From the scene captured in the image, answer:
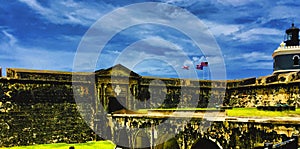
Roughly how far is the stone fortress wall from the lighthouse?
10.5ft

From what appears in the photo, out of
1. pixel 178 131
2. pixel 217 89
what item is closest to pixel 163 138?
pixel 178 131

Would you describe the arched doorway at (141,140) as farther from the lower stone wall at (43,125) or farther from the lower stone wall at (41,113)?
the lower stone wall at (43,125)

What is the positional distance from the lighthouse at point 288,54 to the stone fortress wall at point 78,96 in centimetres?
321

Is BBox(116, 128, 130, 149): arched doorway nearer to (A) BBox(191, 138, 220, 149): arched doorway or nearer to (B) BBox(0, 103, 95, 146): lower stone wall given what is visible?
(B) BBox(0, 103, 95, 146): lower stone wall

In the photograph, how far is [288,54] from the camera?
23.0 m

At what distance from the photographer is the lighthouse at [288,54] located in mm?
22672

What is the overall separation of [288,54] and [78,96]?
1825 cm

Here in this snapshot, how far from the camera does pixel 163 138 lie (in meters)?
13.6

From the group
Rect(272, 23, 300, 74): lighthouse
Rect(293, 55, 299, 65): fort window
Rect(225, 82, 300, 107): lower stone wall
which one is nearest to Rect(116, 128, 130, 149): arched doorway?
Rect(225, 82, 300, 107): lower stone wall

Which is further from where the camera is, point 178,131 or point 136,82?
point 136,82

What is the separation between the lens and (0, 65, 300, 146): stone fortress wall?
49.8 ft

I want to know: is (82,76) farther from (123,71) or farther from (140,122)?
(140,122)

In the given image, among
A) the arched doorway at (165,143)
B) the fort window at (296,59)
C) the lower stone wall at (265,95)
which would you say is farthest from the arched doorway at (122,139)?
the fort window at (296,59)

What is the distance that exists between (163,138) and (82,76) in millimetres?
7237
